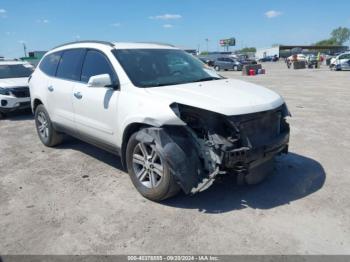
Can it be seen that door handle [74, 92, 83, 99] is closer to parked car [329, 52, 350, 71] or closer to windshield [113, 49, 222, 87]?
windshield [113, 49, 222, 87]

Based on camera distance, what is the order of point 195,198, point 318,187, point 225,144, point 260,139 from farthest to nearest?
point 318,187, point 195,198, point 260,139, point 225,144

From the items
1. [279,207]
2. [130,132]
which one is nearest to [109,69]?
[130,132]

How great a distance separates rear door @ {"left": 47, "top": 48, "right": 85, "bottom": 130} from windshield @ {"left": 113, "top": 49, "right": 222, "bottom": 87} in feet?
3.29

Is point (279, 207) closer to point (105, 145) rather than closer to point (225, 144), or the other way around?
point (225, 144)

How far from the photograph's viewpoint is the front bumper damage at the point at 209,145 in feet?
12.0

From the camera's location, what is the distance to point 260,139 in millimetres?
3898

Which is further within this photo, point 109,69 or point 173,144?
point 109,69

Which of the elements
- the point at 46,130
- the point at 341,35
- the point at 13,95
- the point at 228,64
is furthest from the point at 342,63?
the point at 341,35

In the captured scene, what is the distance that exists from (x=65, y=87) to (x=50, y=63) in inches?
43.5

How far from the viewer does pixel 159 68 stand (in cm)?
477

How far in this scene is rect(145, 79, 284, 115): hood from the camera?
3.65 metres

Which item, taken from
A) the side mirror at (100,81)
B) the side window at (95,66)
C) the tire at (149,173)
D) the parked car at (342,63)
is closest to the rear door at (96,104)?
the side window at (95,66)

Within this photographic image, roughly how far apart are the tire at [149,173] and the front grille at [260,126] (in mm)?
965

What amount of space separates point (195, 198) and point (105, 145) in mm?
1530
